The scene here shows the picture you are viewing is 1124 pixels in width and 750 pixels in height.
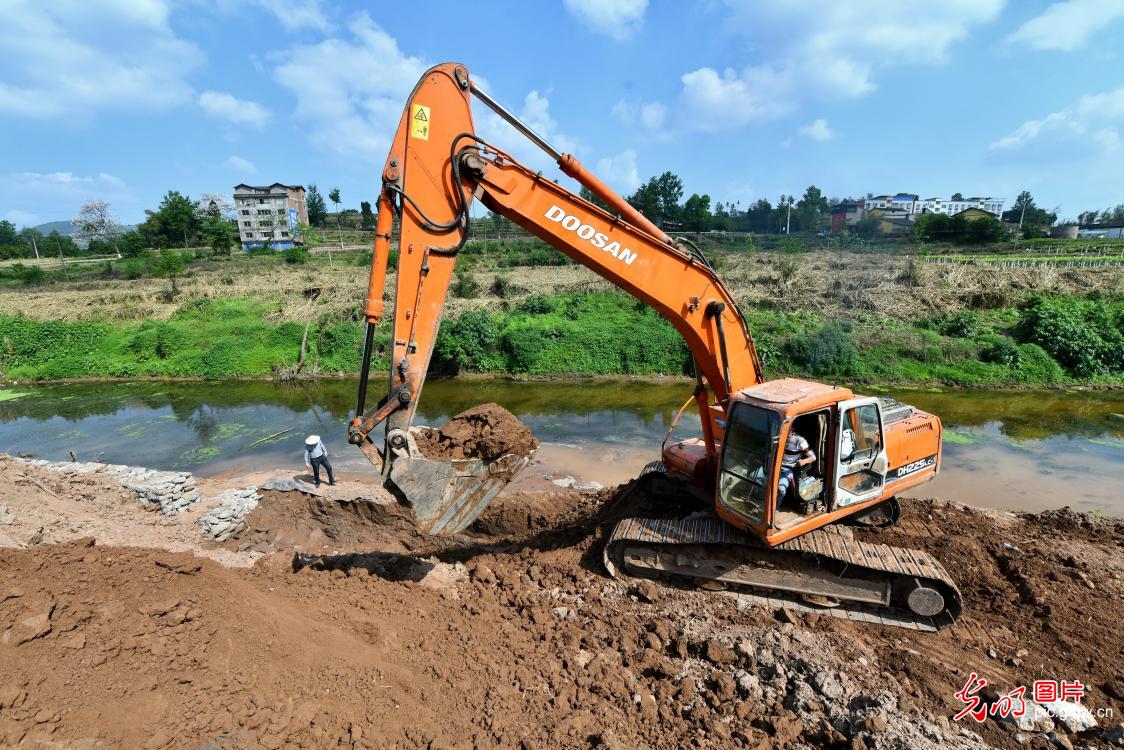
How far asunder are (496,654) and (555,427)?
347 inches

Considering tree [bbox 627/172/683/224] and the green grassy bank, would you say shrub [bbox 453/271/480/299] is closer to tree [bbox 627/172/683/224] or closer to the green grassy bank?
A: the green grassy bank

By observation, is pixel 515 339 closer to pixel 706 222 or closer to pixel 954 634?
pixel 954 634

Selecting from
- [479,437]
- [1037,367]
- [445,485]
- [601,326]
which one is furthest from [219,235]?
[1037,367]

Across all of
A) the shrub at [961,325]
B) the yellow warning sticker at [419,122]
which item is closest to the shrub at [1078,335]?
the shrub at [961,325]

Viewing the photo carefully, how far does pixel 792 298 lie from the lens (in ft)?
71.6

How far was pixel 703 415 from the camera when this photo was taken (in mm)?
6242

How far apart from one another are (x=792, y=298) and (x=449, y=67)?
783 inches

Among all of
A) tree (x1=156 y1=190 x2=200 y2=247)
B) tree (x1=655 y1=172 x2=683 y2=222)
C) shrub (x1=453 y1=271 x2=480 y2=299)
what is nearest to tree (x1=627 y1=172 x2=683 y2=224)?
tree (x1=655 y1=172 x2=683 y2=222)

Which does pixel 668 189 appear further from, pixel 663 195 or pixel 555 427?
pixel 555 427

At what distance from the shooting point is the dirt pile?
24.4 feet

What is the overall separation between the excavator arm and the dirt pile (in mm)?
1979

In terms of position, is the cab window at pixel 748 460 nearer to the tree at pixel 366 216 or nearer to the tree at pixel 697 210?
the tree at pixel 697 210

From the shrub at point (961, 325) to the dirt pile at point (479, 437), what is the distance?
16.6 meters

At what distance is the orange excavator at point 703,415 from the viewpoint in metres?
4.92
